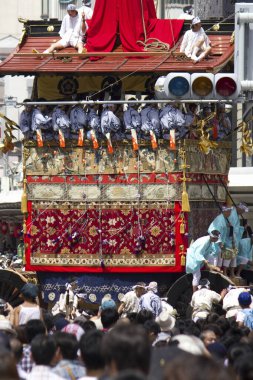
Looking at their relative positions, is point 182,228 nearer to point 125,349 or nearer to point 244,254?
point 244,254

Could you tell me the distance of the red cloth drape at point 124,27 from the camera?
22.9 m

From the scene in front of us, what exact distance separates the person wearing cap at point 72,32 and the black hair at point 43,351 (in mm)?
12592

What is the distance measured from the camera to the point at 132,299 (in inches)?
834

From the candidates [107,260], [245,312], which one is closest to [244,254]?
[107,260]

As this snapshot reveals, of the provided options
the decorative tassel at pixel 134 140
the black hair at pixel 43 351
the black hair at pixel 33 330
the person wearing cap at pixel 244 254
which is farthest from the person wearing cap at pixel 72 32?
the black hair at pixel 43 351

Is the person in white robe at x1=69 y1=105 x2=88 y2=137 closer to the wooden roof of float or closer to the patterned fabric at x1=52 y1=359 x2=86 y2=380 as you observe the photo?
the wooden roof of float

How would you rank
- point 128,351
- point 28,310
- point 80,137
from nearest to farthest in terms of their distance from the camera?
point 128,351, point 28,310, point 80,137

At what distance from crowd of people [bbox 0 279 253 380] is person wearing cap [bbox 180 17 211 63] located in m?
4.76

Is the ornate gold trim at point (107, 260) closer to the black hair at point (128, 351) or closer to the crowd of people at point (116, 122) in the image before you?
the crowd of people at point (116, 122)

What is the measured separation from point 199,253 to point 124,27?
12.9 feet

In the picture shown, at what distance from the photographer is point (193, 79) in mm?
19719

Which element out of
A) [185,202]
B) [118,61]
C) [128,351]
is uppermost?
[118,61]

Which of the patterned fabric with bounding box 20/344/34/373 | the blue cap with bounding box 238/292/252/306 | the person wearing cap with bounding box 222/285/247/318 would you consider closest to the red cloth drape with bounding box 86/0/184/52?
the person wearing cap with bounding box 222/285/247/318

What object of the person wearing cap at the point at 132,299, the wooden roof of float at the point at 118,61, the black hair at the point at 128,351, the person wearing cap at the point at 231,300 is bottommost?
the person wearing cap at the point at 132,299
